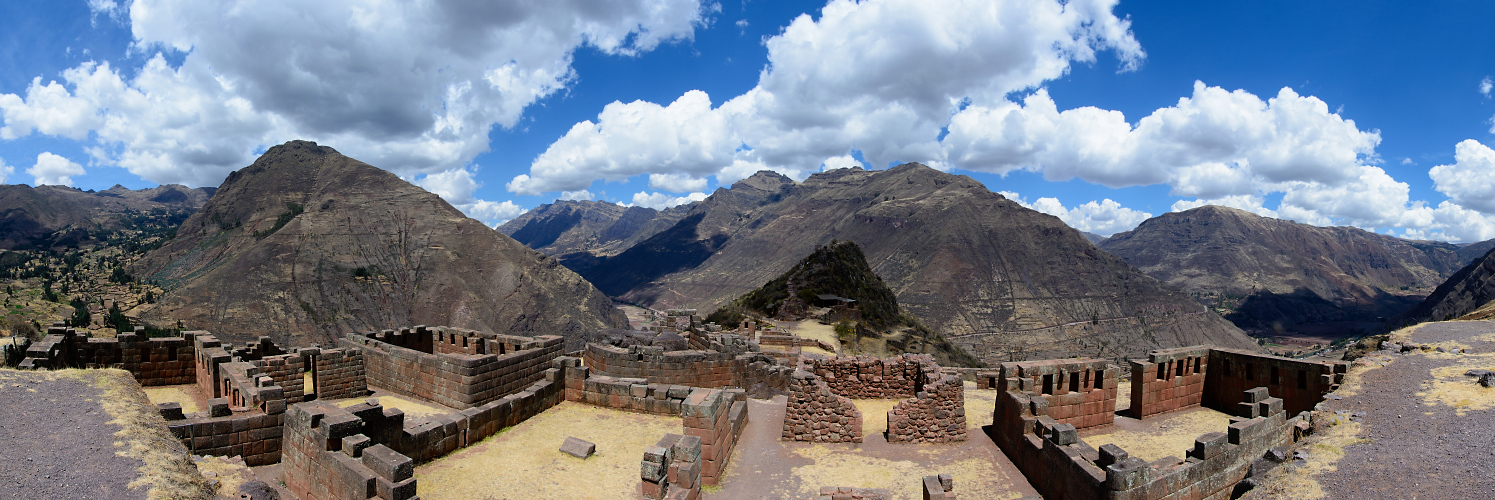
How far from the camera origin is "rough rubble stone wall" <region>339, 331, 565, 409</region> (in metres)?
15.6

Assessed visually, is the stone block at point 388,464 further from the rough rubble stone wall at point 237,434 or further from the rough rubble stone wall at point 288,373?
the rough rubble stone wall at point 288,373

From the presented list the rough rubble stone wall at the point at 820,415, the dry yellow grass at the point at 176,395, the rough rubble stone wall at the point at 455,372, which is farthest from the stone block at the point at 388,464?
the dry yellow grass at the point at 176,395

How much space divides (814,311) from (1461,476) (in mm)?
47352

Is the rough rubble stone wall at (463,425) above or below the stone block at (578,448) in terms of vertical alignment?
above

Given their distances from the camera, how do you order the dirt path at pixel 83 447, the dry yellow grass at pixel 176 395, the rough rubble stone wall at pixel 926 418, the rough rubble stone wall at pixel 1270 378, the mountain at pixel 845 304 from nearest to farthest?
the dirt path at pixel 83 447 < the rough rubble stone wall at pixel 1270 378 < the dry yellow grass at pixel 176 395 < the rough rubble stone wall at pixel 926 418 < the mountain at pixel 845 304

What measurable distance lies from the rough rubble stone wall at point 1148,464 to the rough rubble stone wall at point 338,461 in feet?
36.4

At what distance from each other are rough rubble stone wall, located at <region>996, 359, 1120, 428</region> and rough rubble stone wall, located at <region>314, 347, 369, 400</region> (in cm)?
1914

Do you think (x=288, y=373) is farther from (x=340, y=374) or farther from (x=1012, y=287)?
(x=1012, y=287)

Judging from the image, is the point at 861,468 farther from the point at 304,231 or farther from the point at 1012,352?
the point at 304,231

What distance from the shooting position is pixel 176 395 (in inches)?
645

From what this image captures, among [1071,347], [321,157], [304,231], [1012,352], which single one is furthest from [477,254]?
[1071,347]

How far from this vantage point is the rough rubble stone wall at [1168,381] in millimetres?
17328

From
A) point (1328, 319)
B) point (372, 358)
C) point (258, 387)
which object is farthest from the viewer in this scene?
point (1328, 319)

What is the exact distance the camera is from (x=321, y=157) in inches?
5379
